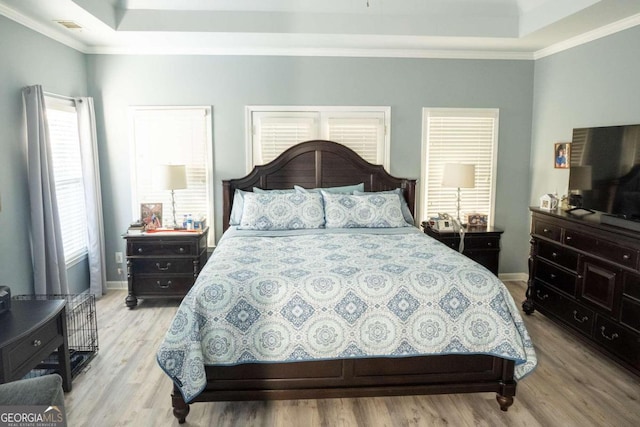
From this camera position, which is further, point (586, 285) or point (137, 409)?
point (586, 285)

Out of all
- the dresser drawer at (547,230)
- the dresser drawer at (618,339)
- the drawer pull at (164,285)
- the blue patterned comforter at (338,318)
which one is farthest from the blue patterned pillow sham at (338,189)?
the dresser drawer at (618,339)

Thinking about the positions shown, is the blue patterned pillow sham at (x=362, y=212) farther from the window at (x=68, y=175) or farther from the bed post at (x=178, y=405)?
the window at (x=68, y=175)

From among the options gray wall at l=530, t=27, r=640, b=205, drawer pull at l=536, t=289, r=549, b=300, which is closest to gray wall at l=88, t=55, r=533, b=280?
gray wall at l=530, t=27, r=640, b=205

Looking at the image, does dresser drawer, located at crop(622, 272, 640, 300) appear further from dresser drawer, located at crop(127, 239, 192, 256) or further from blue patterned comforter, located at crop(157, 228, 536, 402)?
dresser drawer, located at crop(127, 239, 192, 256)

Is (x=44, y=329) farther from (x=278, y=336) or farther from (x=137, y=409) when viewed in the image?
(x=278, y=336)

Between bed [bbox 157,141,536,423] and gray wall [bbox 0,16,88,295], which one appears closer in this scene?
bed [bbox 157,141,536,423]

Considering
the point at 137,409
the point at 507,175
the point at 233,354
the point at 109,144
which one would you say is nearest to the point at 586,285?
the point at 507,175

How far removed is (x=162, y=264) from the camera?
14.3ft

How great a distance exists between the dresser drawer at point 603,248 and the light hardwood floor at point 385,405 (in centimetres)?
80

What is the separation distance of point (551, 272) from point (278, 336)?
2.62m

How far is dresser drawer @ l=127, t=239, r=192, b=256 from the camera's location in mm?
4297

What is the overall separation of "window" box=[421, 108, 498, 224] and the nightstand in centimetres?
46

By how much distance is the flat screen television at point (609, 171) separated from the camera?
10.8 feet

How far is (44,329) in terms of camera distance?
101 inches
